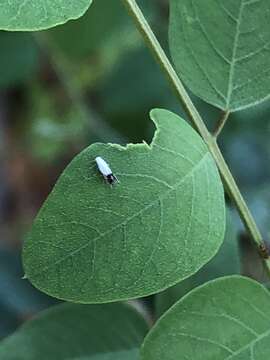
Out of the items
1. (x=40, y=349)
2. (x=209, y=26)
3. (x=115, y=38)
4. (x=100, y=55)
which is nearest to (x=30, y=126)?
(x=100, y=55)

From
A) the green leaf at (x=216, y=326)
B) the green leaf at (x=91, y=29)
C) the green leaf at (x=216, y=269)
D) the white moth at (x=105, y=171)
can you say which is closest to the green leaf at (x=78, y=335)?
the green leaf at (x=216, y=269)

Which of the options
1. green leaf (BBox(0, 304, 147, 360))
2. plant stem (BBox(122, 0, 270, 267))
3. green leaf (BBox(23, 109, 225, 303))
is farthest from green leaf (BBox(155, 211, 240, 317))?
green leaf (BBox(23, 109, 225, 303))

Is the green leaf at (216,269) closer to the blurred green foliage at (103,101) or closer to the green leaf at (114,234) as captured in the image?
the green leaf at (114,234)

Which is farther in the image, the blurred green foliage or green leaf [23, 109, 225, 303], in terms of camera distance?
the blurred green foliage

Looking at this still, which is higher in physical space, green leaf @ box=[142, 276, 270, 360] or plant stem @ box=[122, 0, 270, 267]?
plant stem @ box=[122, 0, 270, 267]

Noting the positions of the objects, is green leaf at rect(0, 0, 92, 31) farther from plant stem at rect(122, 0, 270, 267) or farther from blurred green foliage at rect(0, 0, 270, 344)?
blurred green foliage at rect(0, 0, 270, 344)

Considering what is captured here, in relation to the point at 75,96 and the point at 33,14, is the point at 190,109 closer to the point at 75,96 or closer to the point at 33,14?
the point at 33,14

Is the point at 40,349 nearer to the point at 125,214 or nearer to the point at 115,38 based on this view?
the point at 125,214
